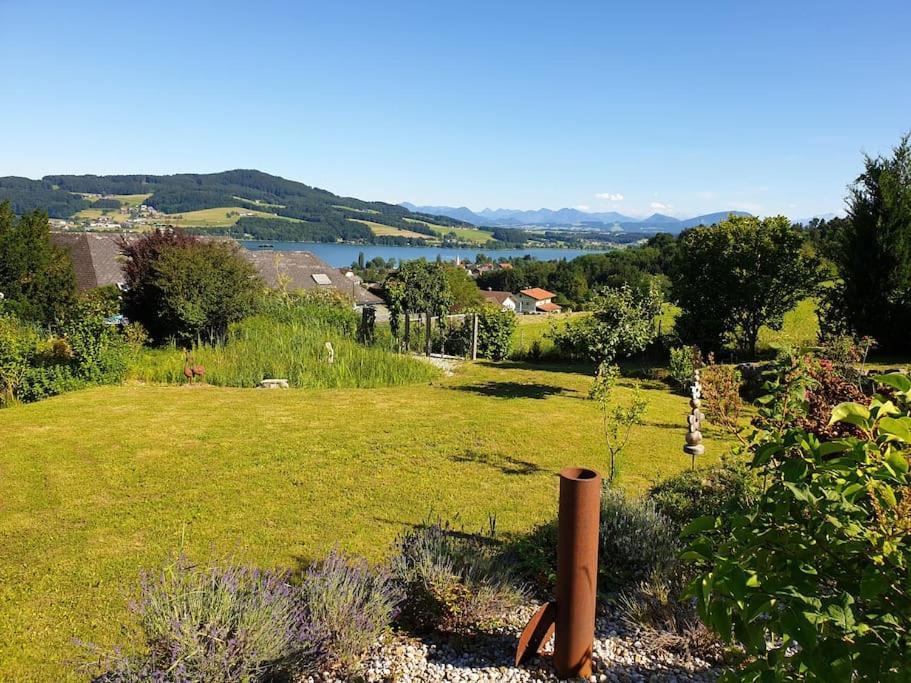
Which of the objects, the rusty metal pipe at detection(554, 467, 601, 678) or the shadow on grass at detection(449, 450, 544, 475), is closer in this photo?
the rusty metal pipe at detection(554, 467, 601, 678)

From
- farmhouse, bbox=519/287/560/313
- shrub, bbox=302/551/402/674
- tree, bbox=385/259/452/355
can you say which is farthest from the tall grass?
farmhouse, bbox=519/287/560/313

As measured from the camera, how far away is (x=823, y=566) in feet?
5.43

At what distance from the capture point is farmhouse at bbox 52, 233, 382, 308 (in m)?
29.3

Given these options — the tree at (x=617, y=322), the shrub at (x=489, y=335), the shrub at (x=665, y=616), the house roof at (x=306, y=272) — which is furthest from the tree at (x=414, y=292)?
the house roof at (x=306, y=272)

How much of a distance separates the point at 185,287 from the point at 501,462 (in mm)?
9190

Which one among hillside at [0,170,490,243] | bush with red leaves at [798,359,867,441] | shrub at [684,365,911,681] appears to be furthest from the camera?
hillside at [0,170,490,243]

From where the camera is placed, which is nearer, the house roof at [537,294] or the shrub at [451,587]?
the shrub at [451,587]

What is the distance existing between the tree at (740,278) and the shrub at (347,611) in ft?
43.3

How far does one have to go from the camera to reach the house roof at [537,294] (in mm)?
78875

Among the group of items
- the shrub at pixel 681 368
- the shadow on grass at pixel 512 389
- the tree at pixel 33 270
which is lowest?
the shadow on grass at pixel 512 389

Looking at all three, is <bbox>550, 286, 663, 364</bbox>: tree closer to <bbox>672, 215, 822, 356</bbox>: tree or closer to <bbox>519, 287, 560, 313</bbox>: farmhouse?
<bbox>672, 215, 822, 356</bbox>: tree

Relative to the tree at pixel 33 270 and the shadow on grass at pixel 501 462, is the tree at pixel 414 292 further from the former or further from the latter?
the tree at pixel 33 270

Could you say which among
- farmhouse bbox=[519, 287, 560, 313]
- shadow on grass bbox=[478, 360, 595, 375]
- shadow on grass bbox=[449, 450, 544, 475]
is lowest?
farmhouse bbox=[519, 287, 560, 313]

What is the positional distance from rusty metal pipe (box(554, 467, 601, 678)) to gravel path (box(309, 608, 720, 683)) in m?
0.15
